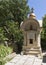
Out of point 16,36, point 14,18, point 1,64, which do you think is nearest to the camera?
point 1,64

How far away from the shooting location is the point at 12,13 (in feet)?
84.2

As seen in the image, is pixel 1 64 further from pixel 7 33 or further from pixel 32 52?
pixel 7 33

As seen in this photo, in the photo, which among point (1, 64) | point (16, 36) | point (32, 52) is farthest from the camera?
point (16, 36)

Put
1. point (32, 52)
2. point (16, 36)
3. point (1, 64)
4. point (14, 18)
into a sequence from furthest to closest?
1. point (14, 18)
2. point (16, 36)
3. point (32, 52)
4. point (1, 64)

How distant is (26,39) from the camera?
15.0m

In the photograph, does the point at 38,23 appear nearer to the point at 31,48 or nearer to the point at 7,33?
the point at 31,48

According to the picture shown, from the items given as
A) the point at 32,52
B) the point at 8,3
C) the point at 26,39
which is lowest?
the point at 32,52

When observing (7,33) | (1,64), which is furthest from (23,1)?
(1,64)

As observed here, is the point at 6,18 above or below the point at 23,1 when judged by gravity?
below

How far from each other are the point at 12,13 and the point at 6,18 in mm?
1200

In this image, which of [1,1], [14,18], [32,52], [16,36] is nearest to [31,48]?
[32,52]

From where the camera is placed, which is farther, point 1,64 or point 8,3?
point 8,3

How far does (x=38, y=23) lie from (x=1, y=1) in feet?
42.9

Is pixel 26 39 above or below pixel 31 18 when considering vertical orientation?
below
